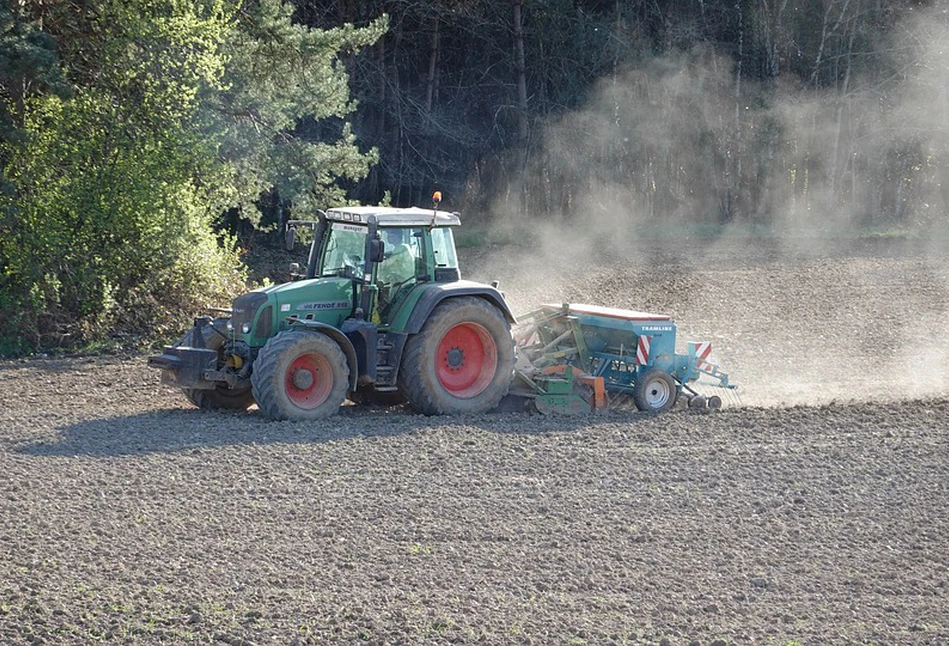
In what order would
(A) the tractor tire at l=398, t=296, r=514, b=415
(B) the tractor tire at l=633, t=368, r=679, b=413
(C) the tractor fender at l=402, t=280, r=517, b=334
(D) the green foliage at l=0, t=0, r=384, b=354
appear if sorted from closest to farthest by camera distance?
(C) the tractor fender at l=402, t=280, r=517, b=334 < (A) the tractor tire at l=398, t=296, r=514, b=415 < (B) the tractor tire at l=633, t=368, r=679, b=413 < (D) the green foliage at l=0, t=0, r=384, b=354

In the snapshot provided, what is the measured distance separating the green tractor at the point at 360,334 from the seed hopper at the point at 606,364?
1.67ft

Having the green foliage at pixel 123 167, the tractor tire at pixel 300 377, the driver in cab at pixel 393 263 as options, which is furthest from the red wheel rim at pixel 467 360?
the green foliage at pixel 123 167

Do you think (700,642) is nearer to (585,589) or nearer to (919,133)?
(585,589)

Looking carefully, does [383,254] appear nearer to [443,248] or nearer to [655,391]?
[443,248]

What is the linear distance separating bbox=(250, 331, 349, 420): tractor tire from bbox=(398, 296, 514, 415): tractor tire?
722mm

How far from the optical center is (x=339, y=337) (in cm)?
1259

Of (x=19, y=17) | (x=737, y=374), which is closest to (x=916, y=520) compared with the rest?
(x=737, y=374)

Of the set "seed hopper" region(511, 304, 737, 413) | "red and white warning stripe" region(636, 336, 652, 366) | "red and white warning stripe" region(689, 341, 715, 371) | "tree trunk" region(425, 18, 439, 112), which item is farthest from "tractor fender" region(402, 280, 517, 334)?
"tree trunk" region(425, 18, 439, 112)

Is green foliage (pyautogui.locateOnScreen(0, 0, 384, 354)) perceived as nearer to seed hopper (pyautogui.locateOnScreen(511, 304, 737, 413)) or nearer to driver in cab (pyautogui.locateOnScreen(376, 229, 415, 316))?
driver in cab (pyautogui.locateOnScreen(376, 229, 415, 316))

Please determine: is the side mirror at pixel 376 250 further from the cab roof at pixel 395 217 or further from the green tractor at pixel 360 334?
the cab roof at pixel 395 217

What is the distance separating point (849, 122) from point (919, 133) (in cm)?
210

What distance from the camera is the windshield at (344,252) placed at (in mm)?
13094

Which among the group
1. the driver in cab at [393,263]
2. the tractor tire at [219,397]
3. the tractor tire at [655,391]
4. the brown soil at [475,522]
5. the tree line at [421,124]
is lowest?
the brown soil at [475,522]

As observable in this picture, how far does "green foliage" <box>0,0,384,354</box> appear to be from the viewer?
60.2ft
